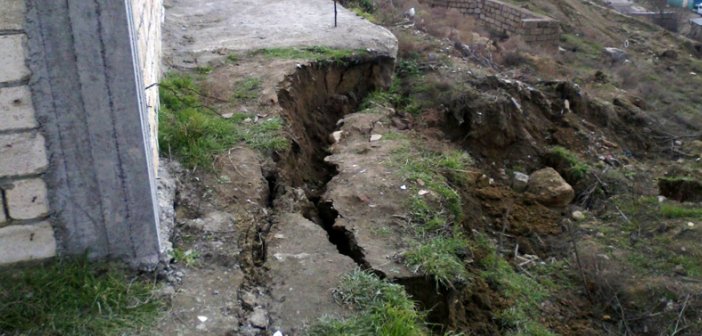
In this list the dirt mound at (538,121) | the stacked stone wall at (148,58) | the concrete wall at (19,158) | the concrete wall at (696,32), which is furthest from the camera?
→ the concrete wall at (696,32)

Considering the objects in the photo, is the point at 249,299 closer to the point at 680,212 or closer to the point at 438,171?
the point at 438,171

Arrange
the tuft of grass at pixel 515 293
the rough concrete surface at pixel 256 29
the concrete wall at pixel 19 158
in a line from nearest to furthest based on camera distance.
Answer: the concrete wall at pixel 19 158, the tuft of grass at pixel 515 293, the rough concrete surface at pixel 256 29

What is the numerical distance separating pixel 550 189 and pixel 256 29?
3321mm

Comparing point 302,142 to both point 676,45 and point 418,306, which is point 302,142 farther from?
point 676,45

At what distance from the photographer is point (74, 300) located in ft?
9.47

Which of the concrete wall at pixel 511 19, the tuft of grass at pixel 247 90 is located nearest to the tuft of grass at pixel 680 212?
the tuft of grass at pixel 247 90

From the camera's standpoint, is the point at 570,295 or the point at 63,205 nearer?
the point at 63,205

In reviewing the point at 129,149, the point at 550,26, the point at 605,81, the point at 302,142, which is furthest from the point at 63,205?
the point at 550,26

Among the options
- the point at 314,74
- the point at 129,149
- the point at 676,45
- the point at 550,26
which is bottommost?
the point at 676,45

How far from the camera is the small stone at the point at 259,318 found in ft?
9.72

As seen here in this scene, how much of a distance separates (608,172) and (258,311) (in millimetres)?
4303

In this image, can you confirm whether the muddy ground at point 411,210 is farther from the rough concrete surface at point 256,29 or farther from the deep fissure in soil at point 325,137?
the rough concrete surface at point 256,29

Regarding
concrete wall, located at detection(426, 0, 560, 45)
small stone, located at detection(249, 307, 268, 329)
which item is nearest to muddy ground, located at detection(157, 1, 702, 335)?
small stone, located at detection(249, 307, 268, 329)

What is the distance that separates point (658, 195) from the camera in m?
6.30
